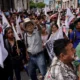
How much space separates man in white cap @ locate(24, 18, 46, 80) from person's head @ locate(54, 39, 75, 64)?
94.9 inches

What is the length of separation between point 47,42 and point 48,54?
0.24 meters

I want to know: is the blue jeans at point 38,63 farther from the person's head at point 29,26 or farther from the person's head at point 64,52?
the person's head at point 64,52

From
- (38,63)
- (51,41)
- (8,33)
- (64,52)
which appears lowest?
(38,63)

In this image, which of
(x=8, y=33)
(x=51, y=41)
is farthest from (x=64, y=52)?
(x=51, y=41)

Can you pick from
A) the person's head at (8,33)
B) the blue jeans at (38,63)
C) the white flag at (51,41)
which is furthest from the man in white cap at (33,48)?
the white flag at (51,41)

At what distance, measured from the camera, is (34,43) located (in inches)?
232

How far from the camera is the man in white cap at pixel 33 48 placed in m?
5.85

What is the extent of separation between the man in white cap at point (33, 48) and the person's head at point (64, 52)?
2410 mm

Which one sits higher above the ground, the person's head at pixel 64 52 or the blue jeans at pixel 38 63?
the person's head at pixel 64 52

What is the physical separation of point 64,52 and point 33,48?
2545 millimetres

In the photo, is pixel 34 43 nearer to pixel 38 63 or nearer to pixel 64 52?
pixel 38 63

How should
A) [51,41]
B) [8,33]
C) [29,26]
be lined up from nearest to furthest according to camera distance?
[8,33] → [29,26] → [51,41]

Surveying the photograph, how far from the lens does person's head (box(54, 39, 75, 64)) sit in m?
3.33

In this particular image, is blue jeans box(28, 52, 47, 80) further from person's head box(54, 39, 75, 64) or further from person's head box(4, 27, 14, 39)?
person's head box(54, 39, 75, 64)
